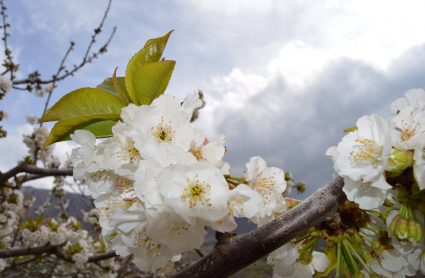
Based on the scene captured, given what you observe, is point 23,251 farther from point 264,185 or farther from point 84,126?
point 264,185

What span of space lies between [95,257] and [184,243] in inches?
145

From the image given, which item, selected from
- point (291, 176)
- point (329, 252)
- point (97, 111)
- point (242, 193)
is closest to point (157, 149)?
point (242, 193)

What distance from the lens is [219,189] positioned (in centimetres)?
81

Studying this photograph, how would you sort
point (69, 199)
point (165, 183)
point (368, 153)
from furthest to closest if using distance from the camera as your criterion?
point (69, 199)
point (368, 153)
point (165, 183)

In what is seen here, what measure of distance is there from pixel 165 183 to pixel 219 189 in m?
0.17

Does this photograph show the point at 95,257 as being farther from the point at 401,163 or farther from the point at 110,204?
the point at 401,163

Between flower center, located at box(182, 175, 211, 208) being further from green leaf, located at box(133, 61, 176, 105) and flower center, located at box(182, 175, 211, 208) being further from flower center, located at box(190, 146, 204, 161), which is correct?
green leaf, located at box(133, 61, 176, 105)

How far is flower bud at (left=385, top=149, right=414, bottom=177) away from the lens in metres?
0.85

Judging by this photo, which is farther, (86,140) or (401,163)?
(86,140)

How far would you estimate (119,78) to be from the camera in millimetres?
1378

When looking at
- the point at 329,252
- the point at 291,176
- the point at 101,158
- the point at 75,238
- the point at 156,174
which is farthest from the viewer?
the point at 291,176

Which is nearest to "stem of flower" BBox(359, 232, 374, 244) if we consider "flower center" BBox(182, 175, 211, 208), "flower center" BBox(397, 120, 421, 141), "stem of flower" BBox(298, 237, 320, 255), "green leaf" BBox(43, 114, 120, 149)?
"stem of flower" BBox(298, 237, 320, 255)

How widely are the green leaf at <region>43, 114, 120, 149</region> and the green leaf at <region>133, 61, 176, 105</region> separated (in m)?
0.15

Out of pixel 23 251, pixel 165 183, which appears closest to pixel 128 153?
pixel 165 183
